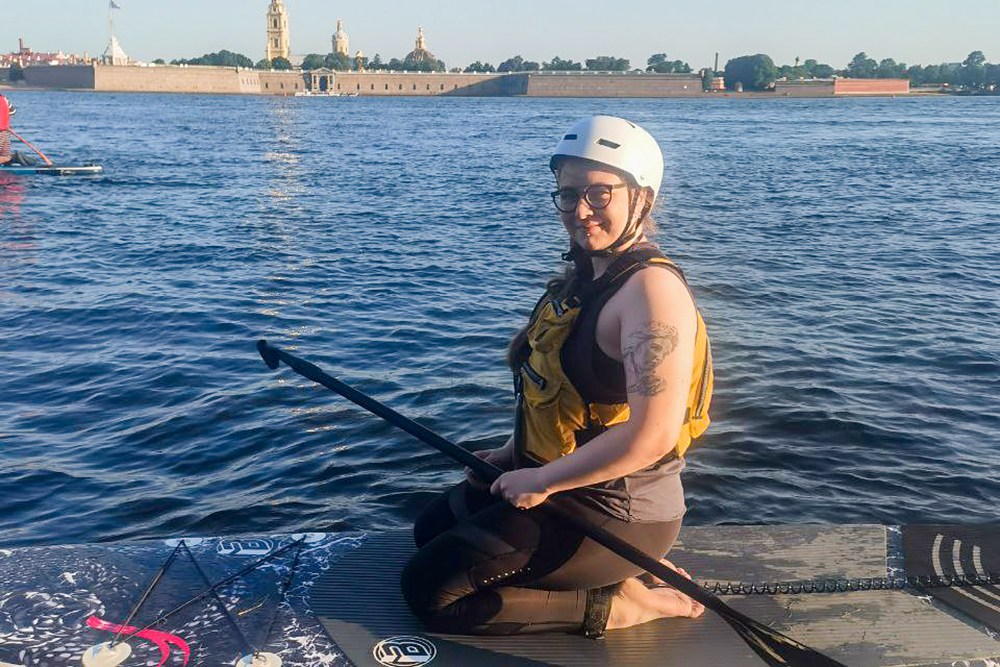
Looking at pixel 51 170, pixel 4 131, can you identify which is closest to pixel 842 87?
pixel 51 170

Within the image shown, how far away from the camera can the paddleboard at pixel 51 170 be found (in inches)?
1065

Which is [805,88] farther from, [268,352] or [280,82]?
[268,352]

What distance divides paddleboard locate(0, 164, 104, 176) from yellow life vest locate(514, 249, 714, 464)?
27.7 m

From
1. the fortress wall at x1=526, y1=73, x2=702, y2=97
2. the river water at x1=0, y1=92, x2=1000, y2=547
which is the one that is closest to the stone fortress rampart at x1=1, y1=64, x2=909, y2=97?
the fortress wall at x1=526, y1=73, x2=702, y2=97

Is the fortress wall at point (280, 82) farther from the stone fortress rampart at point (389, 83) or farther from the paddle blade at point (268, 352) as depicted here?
the paddle blade at point (268, 352)

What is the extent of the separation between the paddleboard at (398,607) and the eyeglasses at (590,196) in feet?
5.50

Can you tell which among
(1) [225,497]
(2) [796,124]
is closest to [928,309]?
(1) [225,497]

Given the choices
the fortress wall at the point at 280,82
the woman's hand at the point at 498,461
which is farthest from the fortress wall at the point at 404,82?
the woman's hand at the point at 498,461

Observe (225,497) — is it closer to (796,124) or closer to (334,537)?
(334,537)

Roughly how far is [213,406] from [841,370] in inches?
255

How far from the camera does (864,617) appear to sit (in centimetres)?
386

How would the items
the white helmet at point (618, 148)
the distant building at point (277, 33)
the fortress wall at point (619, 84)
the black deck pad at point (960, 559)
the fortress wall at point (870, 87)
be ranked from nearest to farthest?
the white helmet at point (618, 148), the black deck pad at point (960, 559), the fortress wall at point (870, 87), the fortress wall at point (619, 84), the distant building at point (277, 33)

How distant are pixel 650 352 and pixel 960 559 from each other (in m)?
2.22

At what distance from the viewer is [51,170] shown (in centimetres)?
2780
